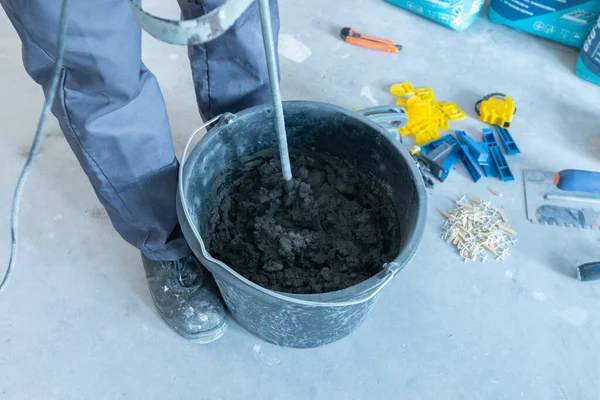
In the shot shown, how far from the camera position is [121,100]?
2.41 ft

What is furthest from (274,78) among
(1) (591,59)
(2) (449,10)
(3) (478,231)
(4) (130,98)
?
(1) (591,59)

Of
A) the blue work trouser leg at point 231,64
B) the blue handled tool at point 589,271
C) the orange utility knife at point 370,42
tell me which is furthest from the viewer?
the orange utility knife at point 370,42

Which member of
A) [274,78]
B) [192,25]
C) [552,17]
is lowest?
[552,17]

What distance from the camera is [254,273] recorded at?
94 cm

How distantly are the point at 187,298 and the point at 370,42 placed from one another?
38.9 inches

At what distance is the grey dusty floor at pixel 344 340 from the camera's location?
0.97 meters

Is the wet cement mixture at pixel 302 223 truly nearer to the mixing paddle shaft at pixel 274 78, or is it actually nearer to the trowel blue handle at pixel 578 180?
the mixing paddle shaft at pixel 274 78

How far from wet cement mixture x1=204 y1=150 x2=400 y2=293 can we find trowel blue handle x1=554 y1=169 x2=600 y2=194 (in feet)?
1.47

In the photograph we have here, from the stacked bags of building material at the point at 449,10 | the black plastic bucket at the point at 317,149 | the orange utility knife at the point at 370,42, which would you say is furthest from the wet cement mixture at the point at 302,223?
the stacked bags of building material at the point at 449,10

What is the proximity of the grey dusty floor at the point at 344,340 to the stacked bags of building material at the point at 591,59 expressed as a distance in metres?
0.14

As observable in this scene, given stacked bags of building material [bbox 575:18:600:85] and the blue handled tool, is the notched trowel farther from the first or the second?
stacked bags of building material [bbox 575:18:600:85]

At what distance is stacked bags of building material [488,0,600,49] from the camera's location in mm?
1474

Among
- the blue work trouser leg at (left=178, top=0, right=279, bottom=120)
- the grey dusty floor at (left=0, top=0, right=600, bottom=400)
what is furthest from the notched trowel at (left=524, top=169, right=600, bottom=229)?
the blue work trouser leg at (left=178, top=0, right=279, bottom=120)

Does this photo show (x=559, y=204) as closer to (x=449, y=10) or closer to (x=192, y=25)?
(x=449, y=10)
